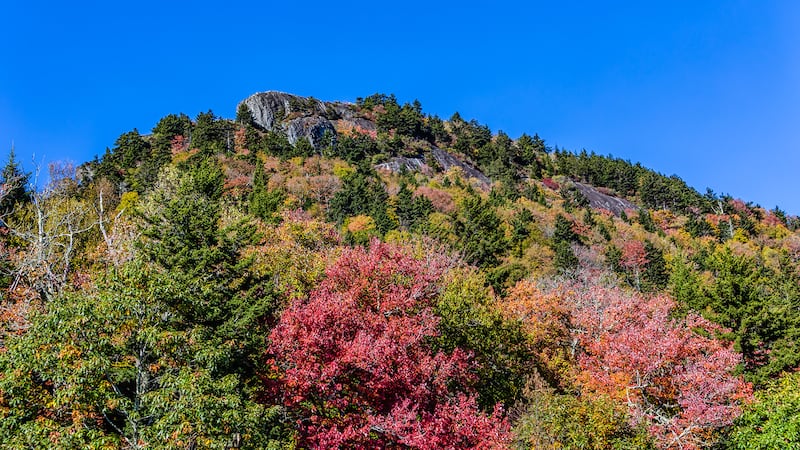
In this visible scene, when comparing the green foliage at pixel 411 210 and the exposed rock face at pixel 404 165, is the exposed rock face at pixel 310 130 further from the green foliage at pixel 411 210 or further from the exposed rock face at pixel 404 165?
the green foliage at pixel 411 210

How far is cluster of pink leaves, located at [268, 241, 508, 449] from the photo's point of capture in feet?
60.1

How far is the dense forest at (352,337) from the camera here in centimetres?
1291

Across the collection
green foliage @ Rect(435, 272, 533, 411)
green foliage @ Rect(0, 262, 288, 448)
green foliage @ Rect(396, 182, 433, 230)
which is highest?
green foliage @ Rect(396, 182, 433, 230)

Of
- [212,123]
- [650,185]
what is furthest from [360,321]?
[650,185]

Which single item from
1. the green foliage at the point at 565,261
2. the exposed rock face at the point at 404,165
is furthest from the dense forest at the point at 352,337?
the exposed rock face at the point at 404,165

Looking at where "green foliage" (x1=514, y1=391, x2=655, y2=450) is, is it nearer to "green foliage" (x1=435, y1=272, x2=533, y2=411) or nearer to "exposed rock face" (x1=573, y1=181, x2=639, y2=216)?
"green foliage" (x1=435, y1=272, x2=533, y2=411)

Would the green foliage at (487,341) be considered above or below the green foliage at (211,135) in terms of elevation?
below

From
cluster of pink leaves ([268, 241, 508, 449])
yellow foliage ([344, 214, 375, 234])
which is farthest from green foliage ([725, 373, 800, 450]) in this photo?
yellow foliage ([344, 214, 375, 234])

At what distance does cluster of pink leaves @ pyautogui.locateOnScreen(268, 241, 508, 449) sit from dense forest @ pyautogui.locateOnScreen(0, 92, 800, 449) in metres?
0.09

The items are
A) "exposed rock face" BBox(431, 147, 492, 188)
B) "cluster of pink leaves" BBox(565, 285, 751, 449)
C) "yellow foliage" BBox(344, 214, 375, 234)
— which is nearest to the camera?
"cluster of pink leaves" BBox(565, 285, 751, 449)

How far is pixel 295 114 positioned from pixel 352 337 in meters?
99.4

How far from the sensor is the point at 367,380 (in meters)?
19.8

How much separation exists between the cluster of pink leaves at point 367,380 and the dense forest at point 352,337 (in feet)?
0.30

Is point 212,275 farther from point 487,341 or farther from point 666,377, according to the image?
point 666,377
